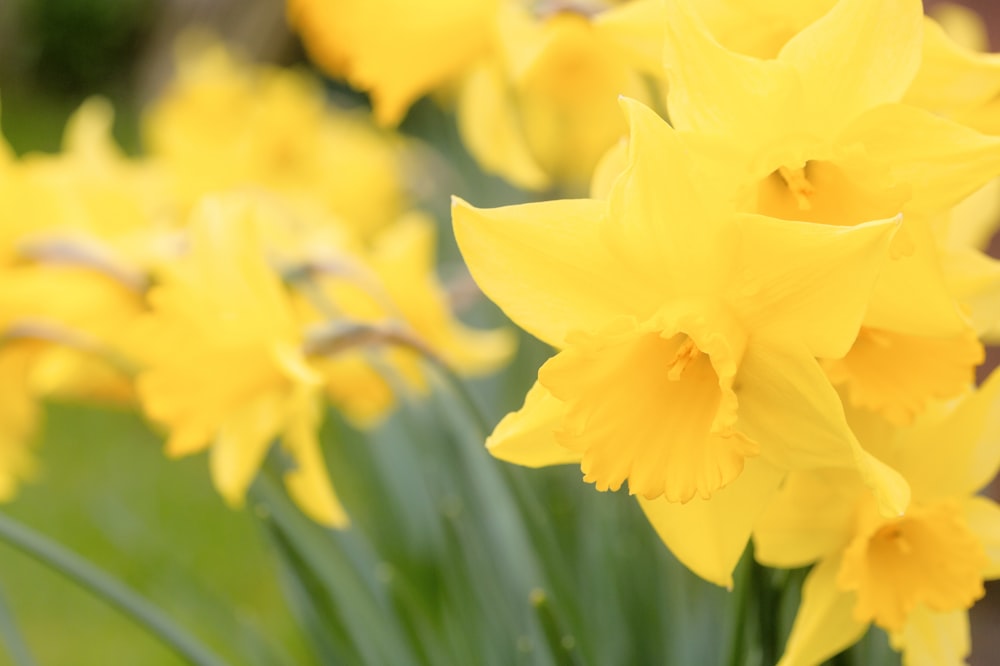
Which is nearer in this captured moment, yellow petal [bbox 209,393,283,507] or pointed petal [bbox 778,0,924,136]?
pointed petal [bbox 778,0,924,136]

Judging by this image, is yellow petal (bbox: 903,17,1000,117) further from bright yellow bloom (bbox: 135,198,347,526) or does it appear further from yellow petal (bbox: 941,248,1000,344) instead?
bright yellow bloom (bbox: 135,198,347,526)

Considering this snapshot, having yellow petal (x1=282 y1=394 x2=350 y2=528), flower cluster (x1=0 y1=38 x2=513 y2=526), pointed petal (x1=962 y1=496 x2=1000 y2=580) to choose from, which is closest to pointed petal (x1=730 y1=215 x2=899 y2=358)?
pointed petal (x1=962 y1=496 x2=1000 y2=580)

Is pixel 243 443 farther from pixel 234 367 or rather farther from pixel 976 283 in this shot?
→ pixel 976 283

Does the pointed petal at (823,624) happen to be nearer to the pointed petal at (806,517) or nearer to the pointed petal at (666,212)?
the pointed petal at (806,517)

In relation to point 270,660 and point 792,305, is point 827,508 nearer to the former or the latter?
point 792,305

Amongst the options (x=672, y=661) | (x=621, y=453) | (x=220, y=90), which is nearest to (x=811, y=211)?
(x=621, y=453)
